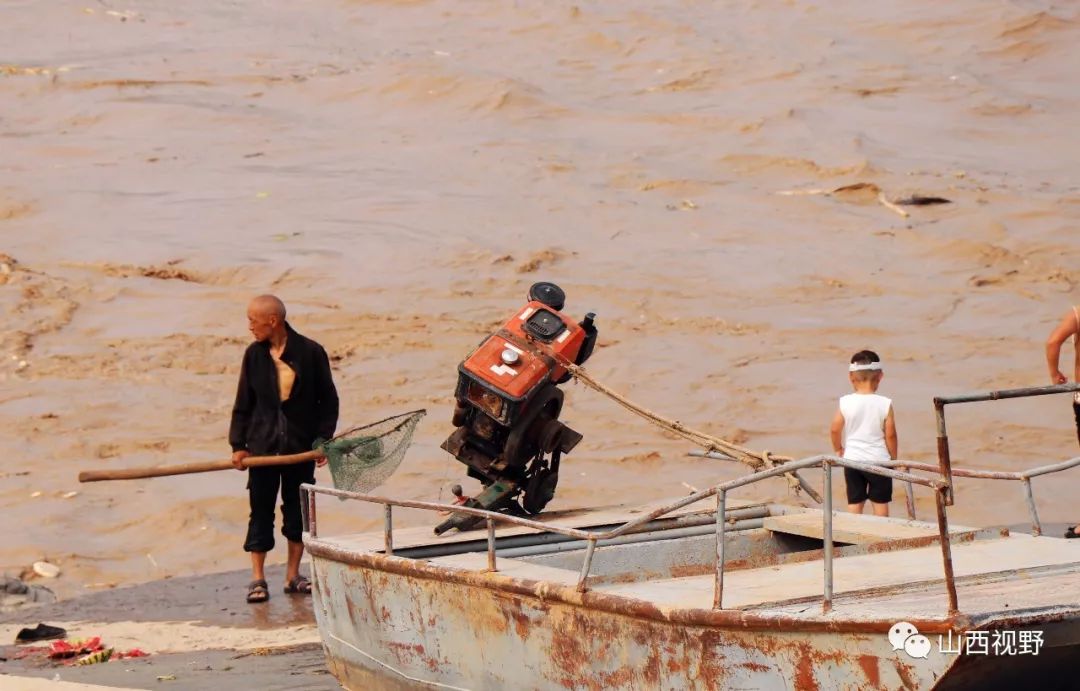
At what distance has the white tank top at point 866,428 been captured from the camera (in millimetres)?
9492

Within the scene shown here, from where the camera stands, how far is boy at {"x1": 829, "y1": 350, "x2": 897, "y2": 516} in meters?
9.49

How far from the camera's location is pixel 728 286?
15562 millimetres

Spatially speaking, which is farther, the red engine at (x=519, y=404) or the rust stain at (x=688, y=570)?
the red engine at (x=519, y=404)

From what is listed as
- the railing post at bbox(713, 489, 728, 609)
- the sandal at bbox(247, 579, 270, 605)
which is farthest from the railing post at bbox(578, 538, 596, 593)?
the sandal at bbox(247, 579, 270, 605)

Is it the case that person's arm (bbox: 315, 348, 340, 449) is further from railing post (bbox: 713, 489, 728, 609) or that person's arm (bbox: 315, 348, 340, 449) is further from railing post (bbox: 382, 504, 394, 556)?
railing post (bbox: 713, 489, 728, 609)

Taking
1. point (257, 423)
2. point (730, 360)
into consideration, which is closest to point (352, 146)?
point (730, 360)

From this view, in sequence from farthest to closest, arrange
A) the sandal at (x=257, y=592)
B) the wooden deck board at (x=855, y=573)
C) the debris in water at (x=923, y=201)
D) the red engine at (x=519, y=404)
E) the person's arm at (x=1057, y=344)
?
the debris in water at (x=923, y=201) < the sandal at (x=257, y=592) < the person's arm at (x=1057, y=344) < the red engine at (x=519, y=404) < the wooden deck board at (x=855, y=573)

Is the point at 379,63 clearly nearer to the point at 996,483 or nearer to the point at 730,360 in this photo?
the point at 730,360

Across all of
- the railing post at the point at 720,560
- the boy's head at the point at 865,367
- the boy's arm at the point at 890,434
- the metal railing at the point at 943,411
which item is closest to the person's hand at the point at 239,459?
the boy's head at the point at 865,367

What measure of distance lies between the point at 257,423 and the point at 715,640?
445 centimetres

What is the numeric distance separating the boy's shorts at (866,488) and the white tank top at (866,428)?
4.7 inches

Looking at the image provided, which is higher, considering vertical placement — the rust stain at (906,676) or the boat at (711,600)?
the rust stain at (906,676)

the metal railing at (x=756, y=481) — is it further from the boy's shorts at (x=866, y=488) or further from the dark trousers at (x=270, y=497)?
the boy's shorts at (x=866, y=488)

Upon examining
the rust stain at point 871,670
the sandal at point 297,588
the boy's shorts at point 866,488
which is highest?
the rust stain at point 871,670
